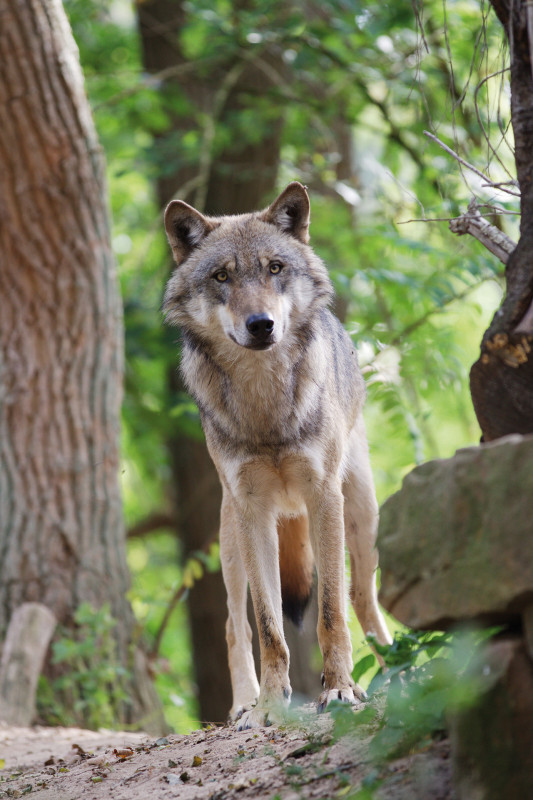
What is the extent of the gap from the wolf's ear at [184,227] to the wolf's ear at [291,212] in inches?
14.3

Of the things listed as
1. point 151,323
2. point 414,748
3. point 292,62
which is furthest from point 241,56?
point 414,748

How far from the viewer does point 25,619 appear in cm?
648

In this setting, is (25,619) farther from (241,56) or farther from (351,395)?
(241,56)

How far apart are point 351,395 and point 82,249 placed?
3.11 meters

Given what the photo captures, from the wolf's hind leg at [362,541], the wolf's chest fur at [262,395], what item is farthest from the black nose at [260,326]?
the wolf's hind leg at [362,541]

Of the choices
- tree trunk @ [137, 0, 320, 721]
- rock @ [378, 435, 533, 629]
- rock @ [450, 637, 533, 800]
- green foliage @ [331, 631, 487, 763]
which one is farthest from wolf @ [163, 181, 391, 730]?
tree trunk @ [137, 0, 320, 721]

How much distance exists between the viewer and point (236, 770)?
3.01 metres

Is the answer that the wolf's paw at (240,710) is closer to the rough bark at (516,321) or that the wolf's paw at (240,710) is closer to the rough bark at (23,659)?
the rough bark at (516,321)

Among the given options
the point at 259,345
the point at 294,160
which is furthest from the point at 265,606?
the point at 294,160

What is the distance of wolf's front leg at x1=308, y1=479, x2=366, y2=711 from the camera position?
159 inches

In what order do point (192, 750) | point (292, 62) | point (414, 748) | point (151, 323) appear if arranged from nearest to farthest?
point (414, 748)
point (192, 750)
point (292, 62)
point (151, 323)

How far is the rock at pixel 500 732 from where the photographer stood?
2098 millimetres

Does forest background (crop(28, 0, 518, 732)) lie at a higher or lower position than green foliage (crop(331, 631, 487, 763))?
higher

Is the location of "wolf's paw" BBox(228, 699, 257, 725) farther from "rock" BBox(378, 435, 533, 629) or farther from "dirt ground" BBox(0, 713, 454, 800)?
"rock" BBox(378, 435, 533, 629)
